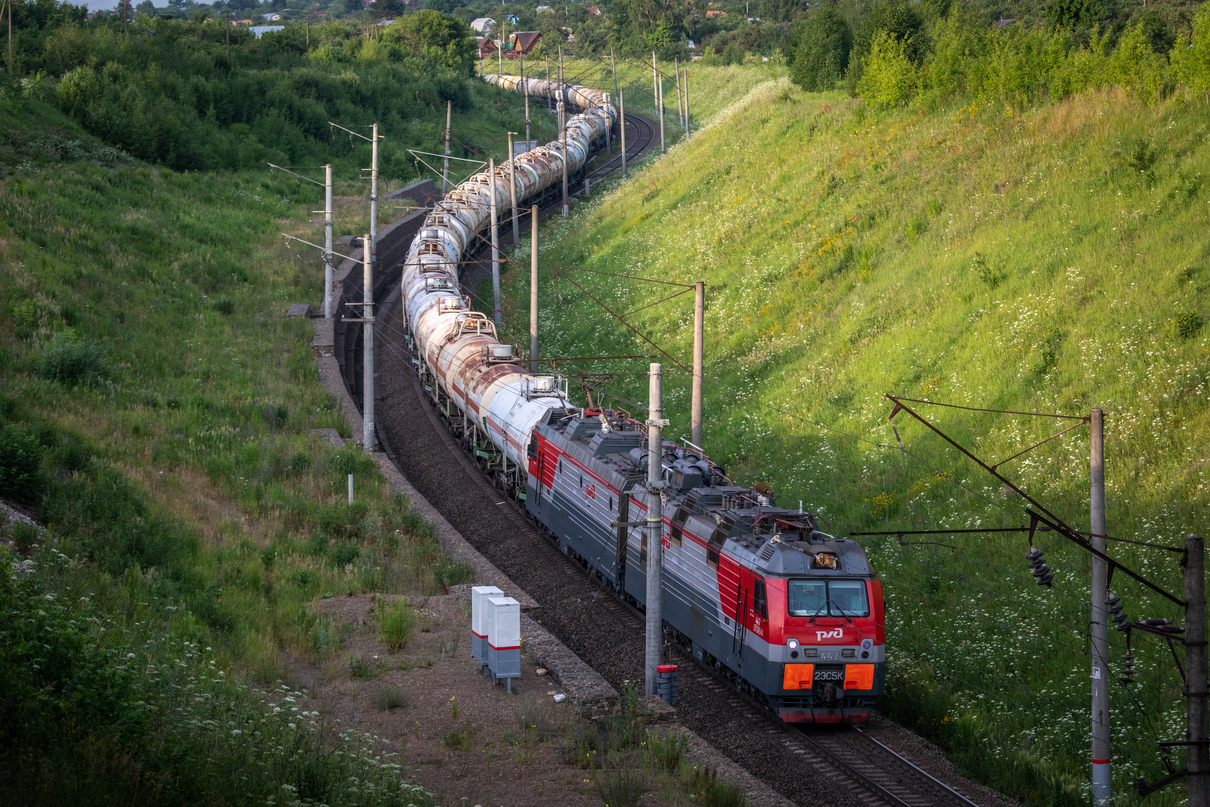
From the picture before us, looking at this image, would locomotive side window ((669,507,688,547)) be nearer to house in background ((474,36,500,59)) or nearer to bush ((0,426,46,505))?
bush ((0,426,46,505))

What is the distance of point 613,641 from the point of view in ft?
70.1

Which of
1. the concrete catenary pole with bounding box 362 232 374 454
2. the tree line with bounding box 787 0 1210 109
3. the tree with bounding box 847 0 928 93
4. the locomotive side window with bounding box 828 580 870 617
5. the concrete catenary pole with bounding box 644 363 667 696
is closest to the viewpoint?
the locomotive side window with bounding box 828 580 870 617

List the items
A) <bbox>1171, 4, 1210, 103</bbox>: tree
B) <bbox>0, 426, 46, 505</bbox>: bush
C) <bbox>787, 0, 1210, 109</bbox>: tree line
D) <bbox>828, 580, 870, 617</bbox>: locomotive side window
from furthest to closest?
<bbox>787, 0, 1210, 109</bbox>: tree line → <bbox>1171, 4, 1210, 103</bbox>: tree → <bbox>0, 426, 46, 505</bbox>: bush → <bbox>828, 580, 870, 617</bbox>: locomotive side window

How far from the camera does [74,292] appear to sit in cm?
3622

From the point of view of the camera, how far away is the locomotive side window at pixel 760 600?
1744 cm

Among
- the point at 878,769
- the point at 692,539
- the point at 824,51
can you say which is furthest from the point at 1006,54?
the point at 878,769

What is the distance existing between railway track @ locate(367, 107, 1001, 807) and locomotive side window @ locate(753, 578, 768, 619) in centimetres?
190

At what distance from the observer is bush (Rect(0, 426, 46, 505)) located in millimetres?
20031

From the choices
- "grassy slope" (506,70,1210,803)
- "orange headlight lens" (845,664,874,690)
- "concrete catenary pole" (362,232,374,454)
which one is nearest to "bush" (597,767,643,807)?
"orange headlight lens" (845,664,874,690)

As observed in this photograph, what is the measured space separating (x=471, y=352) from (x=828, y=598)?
19308mm

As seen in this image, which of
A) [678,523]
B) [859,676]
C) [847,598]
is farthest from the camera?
[678,523]

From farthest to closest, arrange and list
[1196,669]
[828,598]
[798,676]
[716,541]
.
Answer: [716,541], [828,598], [798,676], [1196,669]

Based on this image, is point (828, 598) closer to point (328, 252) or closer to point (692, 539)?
point (692, 539)

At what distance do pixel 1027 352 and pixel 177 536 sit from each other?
19720 mm
